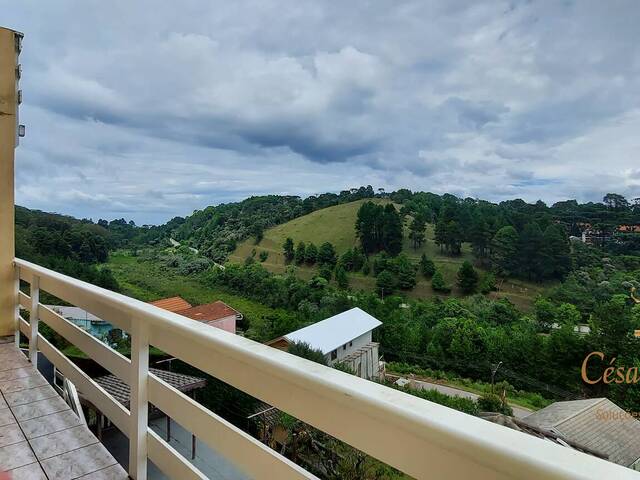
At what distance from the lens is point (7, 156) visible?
242 centimetres

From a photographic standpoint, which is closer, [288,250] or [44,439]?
[44,439]

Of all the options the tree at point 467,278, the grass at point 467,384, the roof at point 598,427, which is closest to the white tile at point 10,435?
the roof at point 598,427

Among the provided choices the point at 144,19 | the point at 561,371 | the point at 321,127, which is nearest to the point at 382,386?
the point at 144,19

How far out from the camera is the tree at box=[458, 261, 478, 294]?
21469 mm

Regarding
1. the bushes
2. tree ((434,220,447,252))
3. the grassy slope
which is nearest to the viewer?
the bushes

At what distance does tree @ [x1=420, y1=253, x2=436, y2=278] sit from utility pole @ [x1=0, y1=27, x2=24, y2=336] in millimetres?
23240

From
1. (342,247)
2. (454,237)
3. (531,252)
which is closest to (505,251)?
(531,252)

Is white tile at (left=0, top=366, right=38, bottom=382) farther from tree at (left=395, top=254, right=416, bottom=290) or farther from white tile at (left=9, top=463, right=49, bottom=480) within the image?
tree at (left=395, top=254, right=416, bottom=290)

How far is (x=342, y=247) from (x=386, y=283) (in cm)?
492

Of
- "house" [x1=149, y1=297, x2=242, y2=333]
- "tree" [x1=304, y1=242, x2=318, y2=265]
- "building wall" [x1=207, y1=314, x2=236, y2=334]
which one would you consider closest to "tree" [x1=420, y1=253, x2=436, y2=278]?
"tree" [x1=304, y1=242, x2=318, y2=265]

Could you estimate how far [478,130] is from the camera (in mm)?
33969

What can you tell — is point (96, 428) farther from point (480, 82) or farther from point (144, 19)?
point (480, 82)

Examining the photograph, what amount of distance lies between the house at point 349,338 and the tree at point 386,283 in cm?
671

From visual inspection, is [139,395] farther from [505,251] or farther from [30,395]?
[505,251]
